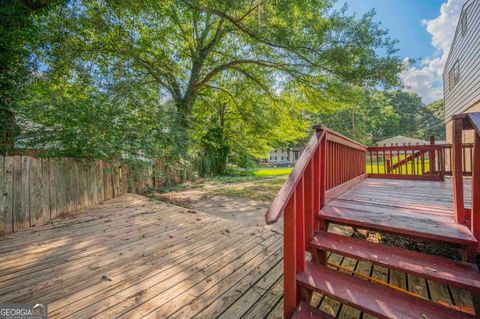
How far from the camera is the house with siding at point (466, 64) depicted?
256 inches

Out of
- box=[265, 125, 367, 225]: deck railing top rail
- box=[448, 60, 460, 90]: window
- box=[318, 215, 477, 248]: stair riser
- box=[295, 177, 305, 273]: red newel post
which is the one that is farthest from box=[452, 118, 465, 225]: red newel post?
box=[448, 60, 460, 90]: window

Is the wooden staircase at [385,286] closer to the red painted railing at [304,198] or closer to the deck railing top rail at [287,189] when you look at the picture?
the red painted railing at [304,198]

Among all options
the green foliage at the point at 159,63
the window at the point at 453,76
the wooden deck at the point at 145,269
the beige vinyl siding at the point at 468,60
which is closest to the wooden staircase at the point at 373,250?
the wooden deck at the point at 145,269

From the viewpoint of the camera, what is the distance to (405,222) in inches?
76.8

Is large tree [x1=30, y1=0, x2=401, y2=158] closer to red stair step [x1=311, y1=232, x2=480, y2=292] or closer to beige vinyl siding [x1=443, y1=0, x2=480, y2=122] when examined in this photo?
beige vinyl siding [x1=443, y1=0, x2=480, y2=122]

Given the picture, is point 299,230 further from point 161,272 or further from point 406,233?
point 161,272

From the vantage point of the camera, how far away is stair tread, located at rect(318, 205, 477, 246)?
1.65 metres

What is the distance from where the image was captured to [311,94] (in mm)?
7676

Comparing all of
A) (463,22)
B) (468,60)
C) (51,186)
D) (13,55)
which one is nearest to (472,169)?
(51,186)

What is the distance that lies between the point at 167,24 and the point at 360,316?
8.87m

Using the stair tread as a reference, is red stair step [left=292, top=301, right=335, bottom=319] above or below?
below

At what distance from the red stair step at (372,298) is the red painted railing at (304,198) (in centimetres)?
16

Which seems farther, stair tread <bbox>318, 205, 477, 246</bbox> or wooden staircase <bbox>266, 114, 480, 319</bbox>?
stair tread <bbox>318, 205, 477, 246</bbox>

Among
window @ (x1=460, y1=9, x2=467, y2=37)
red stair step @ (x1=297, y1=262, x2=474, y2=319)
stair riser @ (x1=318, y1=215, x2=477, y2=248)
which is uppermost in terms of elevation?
window @ (x1=460, y1=9, x2=467, y2=37)
